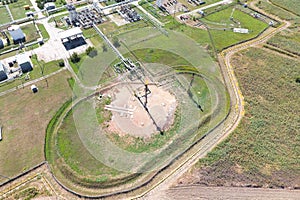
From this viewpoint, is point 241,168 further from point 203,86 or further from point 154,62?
point 154,62

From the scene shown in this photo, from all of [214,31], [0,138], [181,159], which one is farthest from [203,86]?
[0,138]

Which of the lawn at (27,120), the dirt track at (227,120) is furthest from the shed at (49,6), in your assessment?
the dirt track at (227,120)

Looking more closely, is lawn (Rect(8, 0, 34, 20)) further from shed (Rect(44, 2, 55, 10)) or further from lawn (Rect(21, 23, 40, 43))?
lawn (Rect(21, 23, 40, 43))

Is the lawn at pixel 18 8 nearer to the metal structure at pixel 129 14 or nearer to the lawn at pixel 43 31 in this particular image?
the lawn at pixel 43 31

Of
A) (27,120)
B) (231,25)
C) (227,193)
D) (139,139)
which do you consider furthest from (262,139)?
(27,120)

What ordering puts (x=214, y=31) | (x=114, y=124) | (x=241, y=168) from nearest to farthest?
(x=241, y=168)
(x=114, y=124)
(x=214, y=31)

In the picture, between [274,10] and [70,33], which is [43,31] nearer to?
[70,33]
